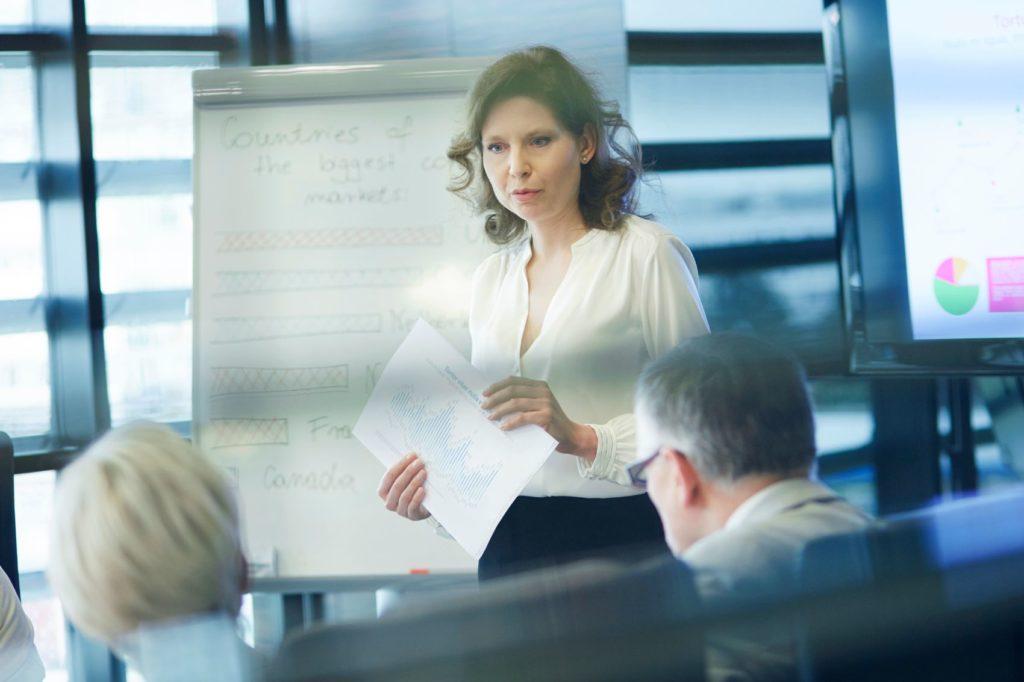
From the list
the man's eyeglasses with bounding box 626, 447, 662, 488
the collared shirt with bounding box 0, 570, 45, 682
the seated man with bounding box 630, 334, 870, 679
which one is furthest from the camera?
the collared shirt with bounding box 0, 570, 45, 682

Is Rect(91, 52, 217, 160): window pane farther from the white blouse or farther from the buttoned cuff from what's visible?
the buttoned cuff

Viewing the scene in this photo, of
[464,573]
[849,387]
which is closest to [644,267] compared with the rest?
[464,573]

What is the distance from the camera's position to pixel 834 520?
0.47 meters

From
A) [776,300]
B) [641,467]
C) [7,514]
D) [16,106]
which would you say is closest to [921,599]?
[641,467]

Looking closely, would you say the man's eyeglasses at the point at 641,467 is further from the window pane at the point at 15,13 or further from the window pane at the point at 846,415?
the window pane at the point at 15,13

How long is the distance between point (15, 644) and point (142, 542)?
2.77 feet

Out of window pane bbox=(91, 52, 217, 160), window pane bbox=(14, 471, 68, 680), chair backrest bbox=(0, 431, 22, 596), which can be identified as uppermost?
window pane bbox=(91, 52, 217, 160)

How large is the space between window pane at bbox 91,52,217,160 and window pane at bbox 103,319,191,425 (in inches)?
21.4

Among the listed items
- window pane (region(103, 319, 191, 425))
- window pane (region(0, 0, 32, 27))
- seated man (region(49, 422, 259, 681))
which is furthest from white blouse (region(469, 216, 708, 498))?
window pane (region(0, 0, 32, 27))

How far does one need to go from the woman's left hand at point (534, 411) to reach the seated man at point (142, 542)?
2.57ft

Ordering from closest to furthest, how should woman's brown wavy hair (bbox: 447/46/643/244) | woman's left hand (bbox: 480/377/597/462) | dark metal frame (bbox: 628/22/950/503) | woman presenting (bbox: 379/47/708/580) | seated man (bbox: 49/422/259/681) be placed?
seated man (bbox: 49/422/259/681), woman's left hand (bbox: 480/377/597/462), woman presenting (bbox: 379/47/708/580), woman's brown wavy hair (bbox: 447/46/643/244), dark metal frame (bbox: 628/22/950/503)

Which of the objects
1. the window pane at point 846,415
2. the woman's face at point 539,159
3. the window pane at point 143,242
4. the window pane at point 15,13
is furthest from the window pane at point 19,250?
the window pane at point 846,415

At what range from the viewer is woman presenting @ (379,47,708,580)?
155cm

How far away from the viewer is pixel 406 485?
1.55 m
